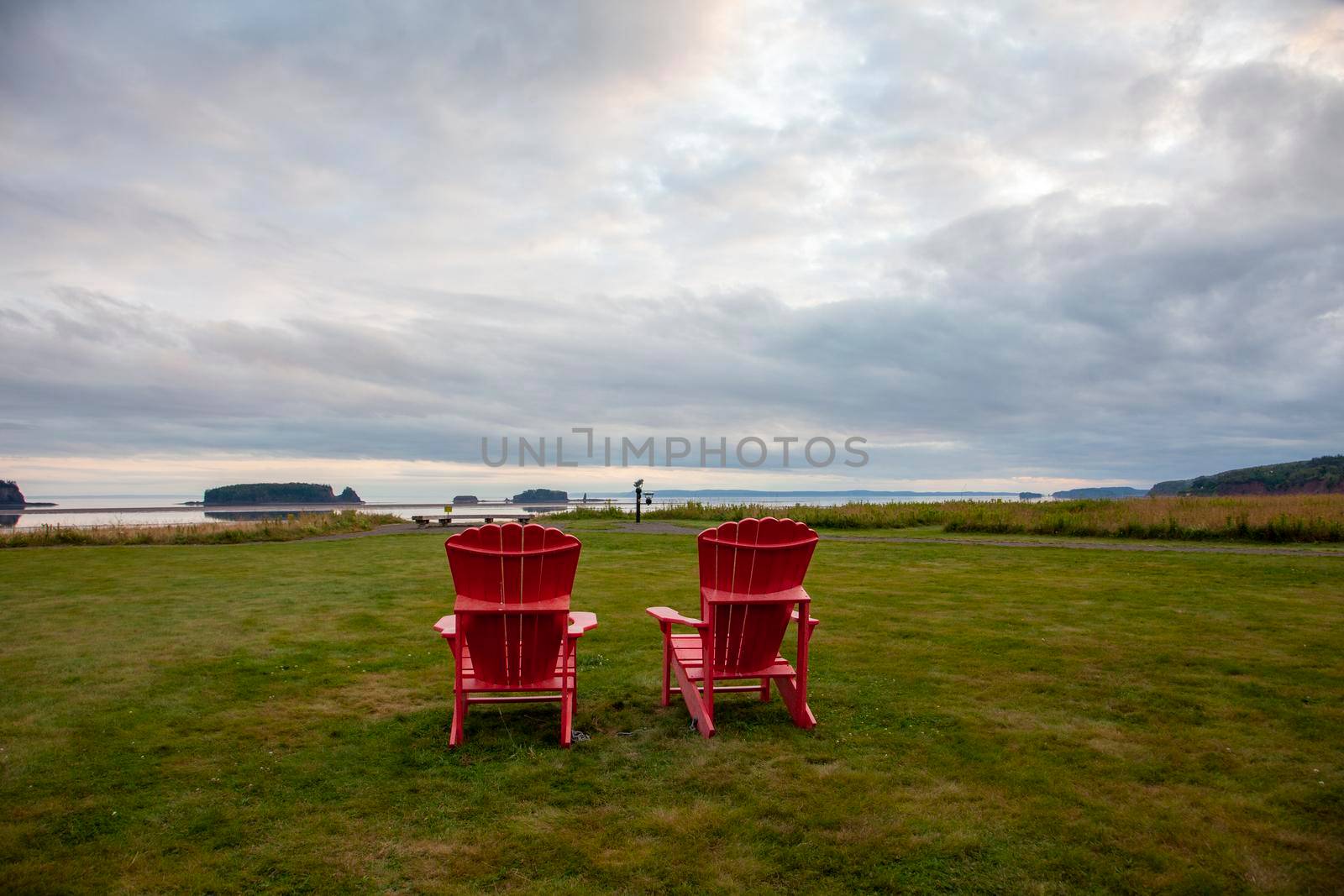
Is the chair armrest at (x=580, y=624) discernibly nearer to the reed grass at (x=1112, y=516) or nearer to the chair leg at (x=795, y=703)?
the chair leg at (x=795, y=703)

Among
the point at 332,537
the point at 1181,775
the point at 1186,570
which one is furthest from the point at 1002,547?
the point at 332,537

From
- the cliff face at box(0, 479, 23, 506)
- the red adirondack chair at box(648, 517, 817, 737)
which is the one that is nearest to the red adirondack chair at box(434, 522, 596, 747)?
the red adirondack chair at box(648, 517, 817, 737)

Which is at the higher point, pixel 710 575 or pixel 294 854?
pixel 710 575

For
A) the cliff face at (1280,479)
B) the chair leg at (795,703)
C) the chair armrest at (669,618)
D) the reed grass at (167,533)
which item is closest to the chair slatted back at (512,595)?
the chair armrest at (669,618)

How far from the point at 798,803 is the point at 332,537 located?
747 inches

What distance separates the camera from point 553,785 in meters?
3.89

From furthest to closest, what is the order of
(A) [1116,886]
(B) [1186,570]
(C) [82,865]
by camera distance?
1. (B) [1186,570]
2. (C) [82,865]
3. (A) [1116,886]

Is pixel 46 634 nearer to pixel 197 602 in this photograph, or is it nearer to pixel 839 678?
pixel 197 602

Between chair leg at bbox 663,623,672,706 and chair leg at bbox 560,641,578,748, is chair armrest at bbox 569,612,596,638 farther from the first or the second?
chair leg at bbox 663,623,672,706

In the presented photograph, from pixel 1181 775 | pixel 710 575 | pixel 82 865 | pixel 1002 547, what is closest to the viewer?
pixel 82 865

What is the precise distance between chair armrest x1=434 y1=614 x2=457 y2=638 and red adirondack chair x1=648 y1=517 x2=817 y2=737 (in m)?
1.31

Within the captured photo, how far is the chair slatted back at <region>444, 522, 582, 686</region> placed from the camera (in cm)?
451

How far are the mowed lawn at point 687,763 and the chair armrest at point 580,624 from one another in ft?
2.03

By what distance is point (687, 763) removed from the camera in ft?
13.6
